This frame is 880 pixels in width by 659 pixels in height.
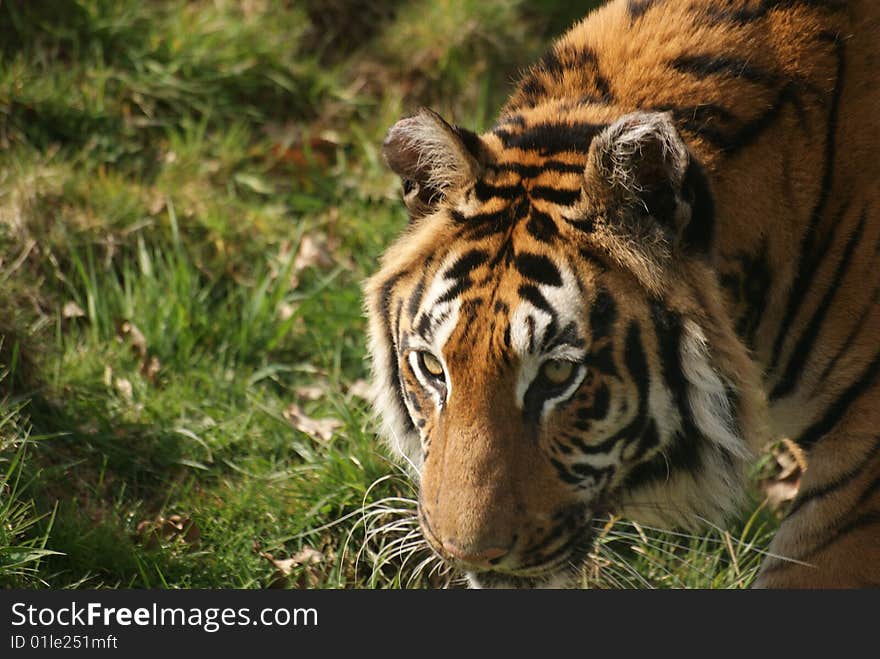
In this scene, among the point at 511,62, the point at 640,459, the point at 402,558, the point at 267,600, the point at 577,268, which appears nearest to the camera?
the point at 577,268

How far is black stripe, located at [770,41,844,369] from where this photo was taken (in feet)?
11.6

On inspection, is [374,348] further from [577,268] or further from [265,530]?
[265,530]

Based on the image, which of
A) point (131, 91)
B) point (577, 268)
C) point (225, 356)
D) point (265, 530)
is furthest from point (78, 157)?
point (577, 268)

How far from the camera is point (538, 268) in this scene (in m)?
3.37

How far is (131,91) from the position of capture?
6.28 m

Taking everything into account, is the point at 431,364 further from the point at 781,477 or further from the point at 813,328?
the point at 781,477

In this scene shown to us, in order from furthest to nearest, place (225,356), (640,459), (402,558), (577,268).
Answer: (225,356)
(402,558)
(640,459)
(577,268)

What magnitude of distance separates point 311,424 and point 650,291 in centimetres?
210

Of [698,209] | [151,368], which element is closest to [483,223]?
[698,209]

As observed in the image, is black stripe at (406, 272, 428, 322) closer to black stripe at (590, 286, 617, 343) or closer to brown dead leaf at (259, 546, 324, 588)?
black stripe at (590, 286, 617, 343)

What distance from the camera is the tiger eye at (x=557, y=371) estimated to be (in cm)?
331

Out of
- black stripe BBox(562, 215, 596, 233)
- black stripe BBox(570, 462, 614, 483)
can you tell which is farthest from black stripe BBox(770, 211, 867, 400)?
black stripe BBox(562, 215, 596, 233)

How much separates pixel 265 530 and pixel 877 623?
2.10 m

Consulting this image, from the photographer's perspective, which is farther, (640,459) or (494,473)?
(640,459)
